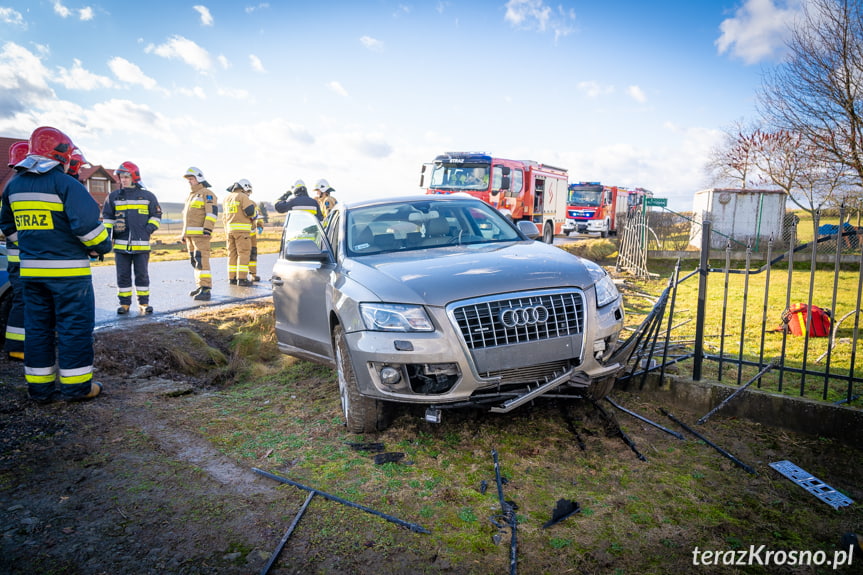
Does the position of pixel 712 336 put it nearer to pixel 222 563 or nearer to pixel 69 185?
pixel 222 563

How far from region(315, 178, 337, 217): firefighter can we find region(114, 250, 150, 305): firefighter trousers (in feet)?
14.5

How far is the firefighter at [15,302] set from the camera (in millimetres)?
5465

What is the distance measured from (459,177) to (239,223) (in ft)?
23.8

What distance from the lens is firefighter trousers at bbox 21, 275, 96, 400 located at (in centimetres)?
465

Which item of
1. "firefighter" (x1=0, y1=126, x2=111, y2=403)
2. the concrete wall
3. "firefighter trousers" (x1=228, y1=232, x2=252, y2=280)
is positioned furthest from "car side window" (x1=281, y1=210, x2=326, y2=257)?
"firefighter trousers" (x1=228, y1=232, x2=252, y2=280)

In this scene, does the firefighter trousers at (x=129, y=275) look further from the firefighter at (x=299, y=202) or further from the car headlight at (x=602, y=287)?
the car headlight at (x=602, y=287)

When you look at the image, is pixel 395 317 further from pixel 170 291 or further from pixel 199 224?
pixel 170 291

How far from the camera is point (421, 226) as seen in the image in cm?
480

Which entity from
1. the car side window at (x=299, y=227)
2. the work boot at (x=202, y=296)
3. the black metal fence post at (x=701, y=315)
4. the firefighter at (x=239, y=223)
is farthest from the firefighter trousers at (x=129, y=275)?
the black metal fence post at (x=701, y=315)

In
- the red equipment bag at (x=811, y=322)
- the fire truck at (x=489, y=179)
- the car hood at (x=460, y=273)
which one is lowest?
the red equipment bag at (x=811, y=322)

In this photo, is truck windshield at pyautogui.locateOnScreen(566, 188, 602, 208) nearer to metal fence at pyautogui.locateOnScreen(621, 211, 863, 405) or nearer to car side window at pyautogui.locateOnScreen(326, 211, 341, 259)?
metal fence at pyautogui.locateOnScreen(621, 211, 863, 405)

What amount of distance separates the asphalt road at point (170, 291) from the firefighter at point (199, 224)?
1.21 ft

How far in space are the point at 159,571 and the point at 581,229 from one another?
29.0m

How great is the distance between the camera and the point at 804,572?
8.23 feet
